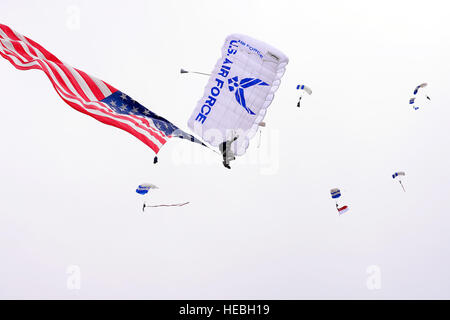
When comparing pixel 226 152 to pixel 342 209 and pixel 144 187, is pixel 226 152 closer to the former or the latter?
pixel 144 187

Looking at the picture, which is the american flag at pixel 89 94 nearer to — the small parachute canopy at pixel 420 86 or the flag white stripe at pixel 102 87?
the flag white stripe at pixel 102 87

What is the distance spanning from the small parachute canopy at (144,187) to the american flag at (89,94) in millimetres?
3291

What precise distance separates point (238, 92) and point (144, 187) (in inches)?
222

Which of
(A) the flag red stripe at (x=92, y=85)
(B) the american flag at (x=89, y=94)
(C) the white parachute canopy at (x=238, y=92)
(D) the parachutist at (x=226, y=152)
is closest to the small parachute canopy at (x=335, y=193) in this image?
(C) the white parachute canopy at (x=238, y=92)

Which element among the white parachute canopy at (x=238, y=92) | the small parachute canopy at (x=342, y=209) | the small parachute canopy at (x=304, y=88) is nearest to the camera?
the white parachute canopy at (x=238, y=92)

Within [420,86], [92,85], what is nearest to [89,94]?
[92,85]

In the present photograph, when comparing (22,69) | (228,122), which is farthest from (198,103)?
(22,69)

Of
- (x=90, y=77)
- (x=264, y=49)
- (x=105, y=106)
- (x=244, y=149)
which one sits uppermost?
(x=264, y=49)

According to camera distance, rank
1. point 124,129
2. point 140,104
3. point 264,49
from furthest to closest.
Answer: point 264,49, point 140,104, point 124,129

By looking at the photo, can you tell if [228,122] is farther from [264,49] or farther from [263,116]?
[264,49]

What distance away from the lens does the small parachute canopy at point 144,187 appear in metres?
22.6

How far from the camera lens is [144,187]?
22.8m

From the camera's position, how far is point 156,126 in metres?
20.1

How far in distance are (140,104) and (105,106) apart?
1.48 meters
